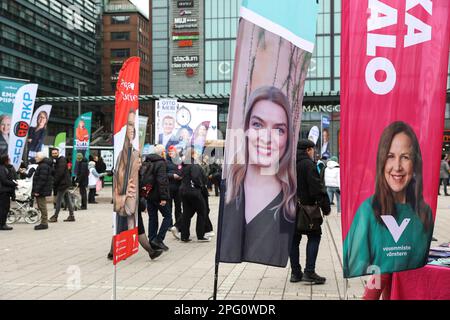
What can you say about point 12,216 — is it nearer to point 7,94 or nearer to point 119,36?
point 7,94

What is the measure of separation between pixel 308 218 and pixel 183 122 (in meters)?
13.1

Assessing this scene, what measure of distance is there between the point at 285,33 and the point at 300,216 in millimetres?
3008

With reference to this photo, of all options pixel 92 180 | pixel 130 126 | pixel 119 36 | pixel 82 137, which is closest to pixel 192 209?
pixel 130 126

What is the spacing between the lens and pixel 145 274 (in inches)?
283

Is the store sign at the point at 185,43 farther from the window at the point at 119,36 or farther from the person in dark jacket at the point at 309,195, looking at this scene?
the person in dark jacket at the point at 309,195

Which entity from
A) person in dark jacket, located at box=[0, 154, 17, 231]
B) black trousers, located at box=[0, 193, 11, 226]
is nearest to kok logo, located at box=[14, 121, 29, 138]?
person in dark jacket, located at box=[0, 154, 17, 231]

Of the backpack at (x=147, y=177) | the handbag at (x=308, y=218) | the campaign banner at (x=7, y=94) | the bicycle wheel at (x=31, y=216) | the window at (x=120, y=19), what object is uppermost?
the window at (x=120, y=19)

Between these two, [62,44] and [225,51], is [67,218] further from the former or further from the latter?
[62,44]

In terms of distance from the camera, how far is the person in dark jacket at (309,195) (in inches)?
254

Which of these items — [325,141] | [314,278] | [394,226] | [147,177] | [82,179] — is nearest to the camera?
[394,226]

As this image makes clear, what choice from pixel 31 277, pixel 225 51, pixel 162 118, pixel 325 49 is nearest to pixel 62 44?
pixel 225 51

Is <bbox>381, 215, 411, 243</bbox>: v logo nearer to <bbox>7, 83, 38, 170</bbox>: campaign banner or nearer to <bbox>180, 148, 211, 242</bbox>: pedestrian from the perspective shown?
<bbox>180, 148, 211, 242</bbox>: pedestrian

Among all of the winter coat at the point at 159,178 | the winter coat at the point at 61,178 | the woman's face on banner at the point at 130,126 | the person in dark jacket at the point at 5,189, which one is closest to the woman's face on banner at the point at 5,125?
the person in dark jacket at the point at 5,189

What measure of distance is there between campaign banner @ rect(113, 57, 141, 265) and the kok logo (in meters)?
9.39
